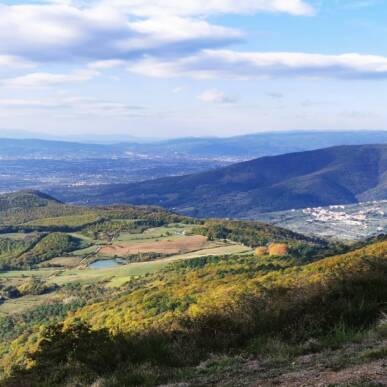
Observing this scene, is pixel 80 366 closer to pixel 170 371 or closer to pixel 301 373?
pixel 170 371

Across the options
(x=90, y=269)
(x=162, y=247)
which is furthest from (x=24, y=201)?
(x=90, y=269)

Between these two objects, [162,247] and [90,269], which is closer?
→ [90,269]

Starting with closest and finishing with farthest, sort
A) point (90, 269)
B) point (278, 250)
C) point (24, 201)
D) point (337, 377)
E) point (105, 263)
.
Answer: point (337, 377), point (278, 250), point (90, 269), point (105, 263), point (24, 201)

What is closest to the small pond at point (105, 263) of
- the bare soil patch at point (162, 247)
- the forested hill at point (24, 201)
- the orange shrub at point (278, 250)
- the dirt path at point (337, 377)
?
the bare soil patch at point (162, 247)

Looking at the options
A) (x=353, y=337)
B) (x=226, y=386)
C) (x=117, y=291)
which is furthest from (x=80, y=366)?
(x=117, y=291)

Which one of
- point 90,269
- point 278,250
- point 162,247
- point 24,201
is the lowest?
point 90,269

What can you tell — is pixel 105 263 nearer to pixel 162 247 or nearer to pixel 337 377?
pixel 162 247

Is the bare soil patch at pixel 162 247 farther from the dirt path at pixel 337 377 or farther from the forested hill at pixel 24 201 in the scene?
the dirt path at pixel 337 377

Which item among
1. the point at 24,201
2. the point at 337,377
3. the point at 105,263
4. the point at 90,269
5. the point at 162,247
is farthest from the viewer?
the point at 24,201

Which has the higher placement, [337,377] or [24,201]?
[337,377]
